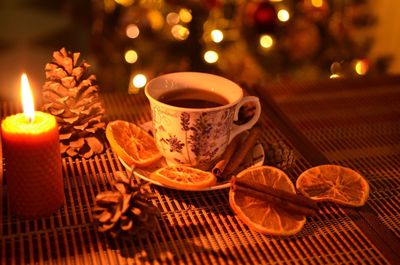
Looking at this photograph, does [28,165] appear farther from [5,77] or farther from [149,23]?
[5,77]

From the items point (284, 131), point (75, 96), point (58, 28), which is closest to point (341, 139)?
point (284, 131)

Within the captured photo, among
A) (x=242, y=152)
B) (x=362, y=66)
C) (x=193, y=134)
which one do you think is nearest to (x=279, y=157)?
(x=242, y=152)

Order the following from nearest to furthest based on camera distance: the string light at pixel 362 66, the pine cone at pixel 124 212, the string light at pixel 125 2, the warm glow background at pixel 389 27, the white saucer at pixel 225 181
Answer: the pine cone at pixel 124 212 < the white saucer at pixel 225 181 < the string light at pixel 125 2 < the string light at pixel 362 66 < the warm glow background at pixel 389 27

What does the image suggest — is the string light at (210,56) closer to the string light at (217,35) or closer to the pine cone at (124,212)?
the string light at (217,35)

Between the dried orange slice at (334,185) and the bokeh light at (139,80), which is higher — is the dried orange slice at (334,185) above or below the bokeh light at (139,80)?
below

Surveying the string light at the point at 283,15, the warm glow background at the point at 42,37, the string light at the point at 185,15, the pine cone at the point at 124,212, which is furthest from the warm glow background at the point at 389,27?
the pine cone at the point at 124,212

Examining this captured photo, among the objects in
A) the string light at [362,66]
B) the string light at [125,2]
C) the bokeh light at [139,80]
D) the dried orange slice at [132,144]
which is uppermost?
the string light at [125,2]

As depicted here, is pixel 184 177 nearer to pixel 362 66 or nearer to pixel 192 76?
pixel 192 76
